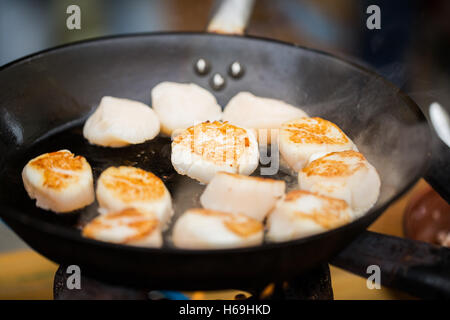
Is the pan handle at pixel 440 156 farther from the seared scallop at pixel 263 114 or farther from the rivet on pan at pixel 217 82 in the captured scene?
the rivet on pan at pixel 217 82

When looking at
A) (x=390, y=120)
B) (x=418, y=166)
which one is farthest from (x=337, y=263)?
(x=390, y=120)

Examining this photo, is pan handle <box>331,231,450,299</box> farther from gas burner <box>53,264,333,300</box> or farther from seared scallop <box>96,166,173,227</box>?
seared scallop <box>96,166,173,227</box>

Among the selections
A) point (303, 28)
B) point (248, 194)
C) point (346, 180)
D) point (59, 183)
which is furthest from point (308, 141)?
point (303, 28)

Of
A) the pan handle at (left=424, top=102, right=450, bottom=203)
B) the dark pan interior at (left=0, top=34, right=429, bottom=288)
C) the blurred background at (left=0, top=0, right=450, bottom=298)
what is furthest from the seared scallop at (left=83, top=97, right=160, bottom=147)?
the pan handle at (left=424, top=102, right=450, bottom=203)

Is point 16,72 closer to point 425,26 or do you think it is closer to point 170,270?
point 170,270

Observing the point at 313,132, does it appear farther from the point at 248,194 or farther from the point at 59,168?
the point at 59,168
